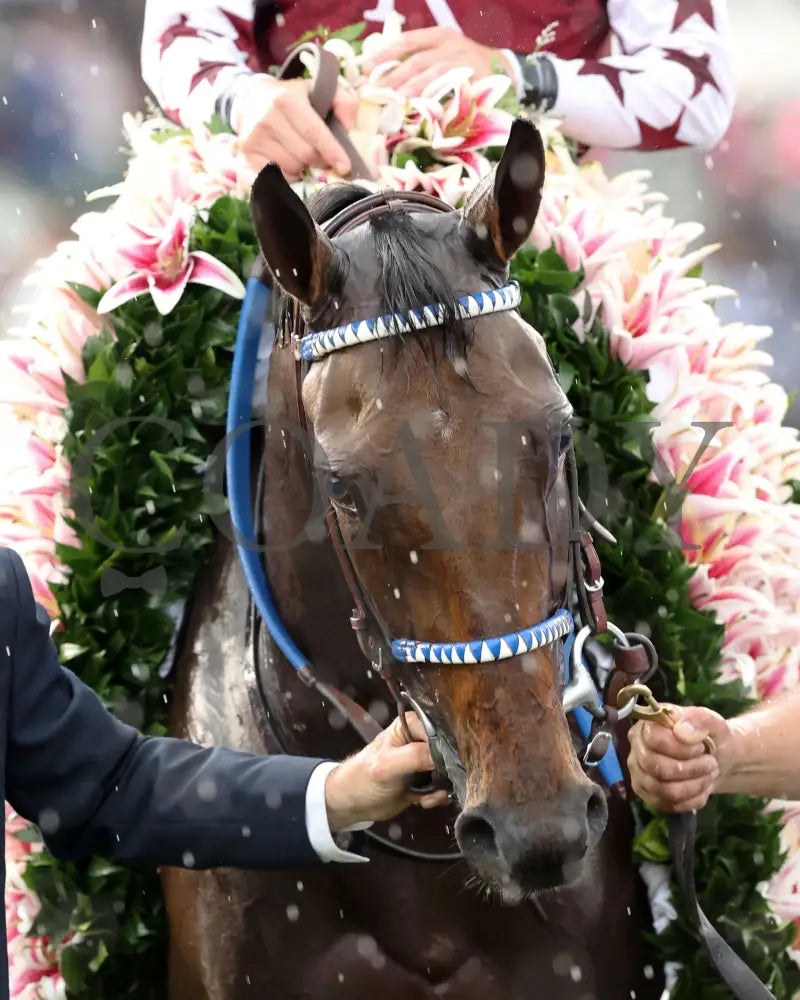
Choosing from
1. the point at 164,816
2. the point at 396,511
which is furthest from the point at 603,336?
the point at 164,816

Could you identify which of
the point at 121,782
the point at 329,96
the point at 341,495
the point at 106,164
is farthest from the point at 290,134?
the point at 106,164

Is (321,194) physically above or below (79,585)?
above

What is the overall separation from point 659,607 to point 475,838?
861mm

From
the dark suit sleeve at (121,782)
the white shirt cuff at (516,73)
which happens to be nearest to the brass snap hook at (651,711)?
the dark suit sleeve at (121,782)

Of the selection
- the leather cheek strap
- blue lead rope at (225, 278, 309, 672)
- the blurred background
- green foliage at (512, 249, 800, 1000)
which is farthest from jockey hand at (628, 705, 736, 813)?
the blurred background

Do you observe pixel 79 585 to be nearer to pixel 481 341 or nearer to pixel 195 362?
pixel 195 362

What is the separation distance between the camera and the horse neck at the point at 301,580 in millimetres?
Result: 1962

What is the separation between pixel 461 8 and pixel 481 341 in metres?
1.74

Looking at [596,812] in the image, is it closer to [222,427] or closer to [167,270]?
[222,427]

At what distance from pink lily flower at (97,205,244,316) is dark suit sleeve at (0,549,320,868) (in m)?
0.67

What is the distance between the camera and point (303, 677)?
2016 mm

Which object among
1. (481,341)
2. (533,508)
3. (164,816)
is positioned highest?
(481,341)

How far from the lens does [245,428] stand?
214cm

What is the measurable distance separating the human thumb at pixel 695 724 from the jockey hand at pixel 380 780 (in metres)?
0.35
